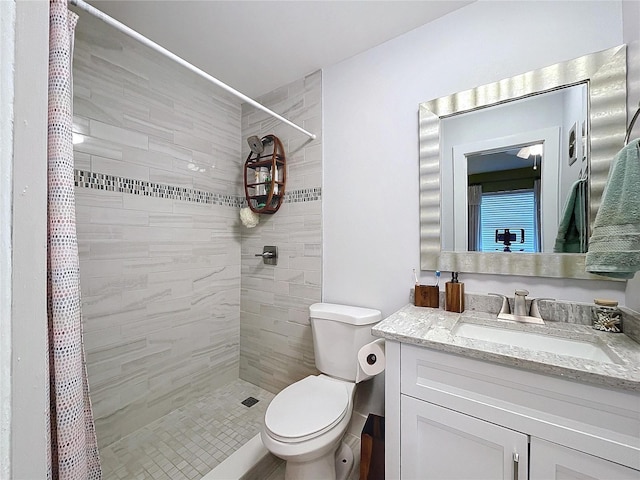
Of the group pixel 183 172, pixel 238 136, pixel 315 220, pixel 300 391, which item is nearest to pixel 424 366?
pixel 300 391

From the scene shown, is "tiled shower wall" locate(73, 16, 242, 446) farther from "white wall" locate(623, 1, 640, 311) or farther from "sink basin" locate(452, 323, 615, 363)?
"white wall" locate(623, 1, 640, 311)

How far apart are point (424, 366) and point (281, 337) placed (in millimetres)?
1258

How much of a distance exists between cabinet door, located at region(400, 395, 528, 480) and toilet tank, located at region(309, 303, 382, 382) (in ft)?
1.64

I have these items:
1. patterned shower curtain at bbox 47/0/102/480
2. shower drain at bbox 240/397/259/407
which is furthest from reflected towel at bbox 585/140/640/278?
shower drain at bbox 240/397/259/407

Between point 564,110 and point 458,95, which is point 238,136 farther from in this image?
point 564,110

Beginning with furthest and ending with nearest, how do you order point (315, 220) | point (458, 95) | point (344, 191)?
1. point (315, 220)
2. point (344, 191)
3. point (458, 95)

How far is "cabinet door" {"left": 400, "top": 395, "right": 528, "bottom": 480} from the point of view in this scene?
2.87ft

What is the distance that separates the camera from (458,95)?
141 cm

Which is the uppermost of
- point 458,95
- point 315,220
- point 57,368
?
point 458,95

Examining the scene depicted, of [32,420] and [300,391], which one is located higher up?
[32,420]

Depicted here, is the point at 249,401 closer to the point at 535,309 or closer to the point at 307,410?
the point at 307,410

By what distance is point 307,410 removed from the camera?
1.29m

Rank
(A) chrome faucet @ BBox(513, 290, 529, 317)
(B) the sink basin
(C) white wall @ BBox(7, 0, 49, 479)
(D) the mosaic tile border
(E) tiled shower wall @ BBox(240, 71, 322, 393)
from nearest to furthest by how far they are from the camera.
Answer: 1. (C) white wall @ BBox(7, 0, 49, 479)
2. (B) the sink basin
3. (A) chrome faucet @ BBox(513, 290, 529, 317)
4. (D) the mosaic tile border
5. (E) tiled shower wall @ BBox(240, 71, 322, 393)

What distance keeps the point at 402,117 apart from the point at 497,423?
1439 millimetres
